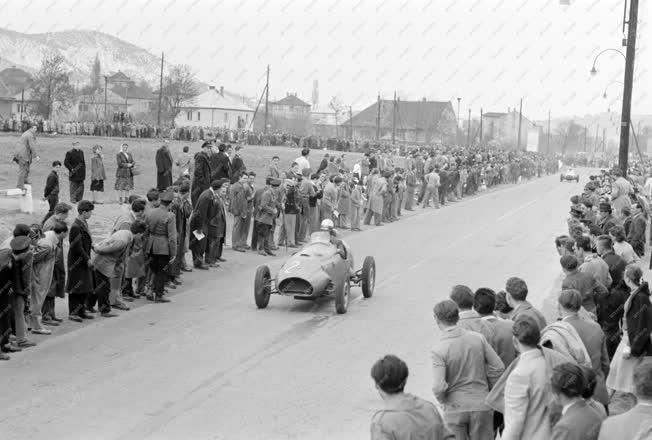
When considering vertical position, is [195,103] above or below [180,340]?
above

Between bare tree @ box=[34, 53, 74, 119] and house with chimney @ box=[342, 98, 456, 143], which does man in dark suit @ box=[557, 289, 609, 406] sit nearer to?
bare tree @ box=[34, 53, 74, 119]

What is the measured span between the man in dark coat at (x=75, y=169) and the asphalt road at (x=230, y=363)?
741 centimetres

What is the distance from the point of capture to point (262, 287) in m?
16.1

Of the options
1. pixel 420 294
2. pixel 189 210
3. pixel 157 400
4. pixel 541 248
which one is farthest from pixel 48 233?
pixel 541 248

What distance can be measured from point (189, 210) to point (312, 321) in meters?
4.70

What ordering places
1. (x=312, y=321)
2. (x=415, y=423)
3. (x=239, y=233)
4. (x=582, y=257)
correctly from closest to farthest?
(x=415, y=423), (x=582, y=257), (x=312, y=321), (x=239, y=233)

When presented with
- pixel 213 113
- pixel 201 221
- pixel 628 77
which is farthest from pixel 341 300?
pixel 213 113

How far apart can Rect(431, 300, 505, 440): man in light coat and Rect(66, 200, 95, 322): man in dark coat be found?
8.35 m

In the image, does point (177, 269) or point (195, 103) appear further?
point (195, 103)

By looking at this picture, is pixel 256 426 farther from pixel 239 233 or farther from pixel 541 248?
pixel 541 248

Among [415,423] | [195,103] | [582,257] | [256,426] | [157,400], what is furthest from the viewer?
[195,103]

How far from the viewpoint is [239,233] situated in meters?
23.9

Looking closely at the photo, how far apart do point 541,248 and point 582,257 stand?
13647 mm

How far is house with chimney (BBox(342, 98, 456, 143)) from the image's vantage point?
142m
